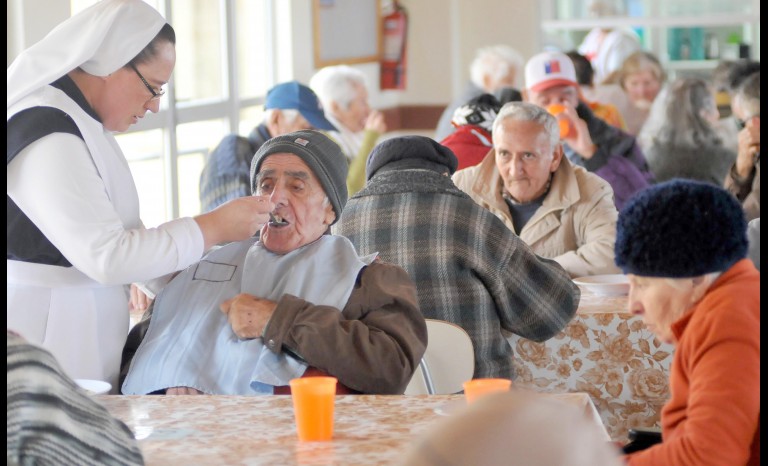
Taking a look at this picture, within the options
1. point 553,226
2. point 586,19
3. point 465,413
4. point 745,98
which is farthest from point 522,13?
point 465,413

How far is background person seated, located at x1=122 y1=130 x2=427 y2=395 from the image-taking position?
93.9 inches

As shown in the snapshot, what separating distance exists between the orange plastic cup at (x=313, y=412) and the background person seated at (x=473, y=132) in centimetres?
285

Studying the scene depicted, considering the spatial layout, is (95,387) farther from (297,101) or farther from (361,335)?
(297,101)

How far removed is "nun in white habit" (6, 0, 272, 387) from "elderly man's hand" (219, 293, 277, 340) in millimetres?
158

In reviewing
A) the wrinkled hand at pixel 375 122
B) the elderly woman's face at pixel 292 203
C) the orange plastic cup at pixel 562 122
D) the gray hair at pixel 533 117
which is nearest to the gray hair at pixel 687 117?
the orange plastic cup at pixel 562 122

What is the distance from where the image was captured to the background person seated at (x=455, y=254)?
300 centimetres

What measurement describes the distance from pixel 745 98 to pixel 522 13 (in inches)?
181

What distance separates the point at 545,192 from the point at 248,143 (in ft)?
4.71

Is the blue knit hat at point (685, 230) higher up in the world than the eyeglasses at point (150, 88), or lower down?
Result: lower down

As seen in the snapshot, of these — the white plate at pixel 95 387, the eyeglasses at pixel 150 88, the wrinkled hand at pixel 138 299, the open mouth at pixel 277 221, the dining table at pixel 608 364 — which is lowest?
the dining table at pixel 608 364

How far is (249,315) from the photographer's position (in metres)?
2.48

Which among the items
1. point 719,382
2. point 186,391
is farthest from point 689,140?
point 719,382

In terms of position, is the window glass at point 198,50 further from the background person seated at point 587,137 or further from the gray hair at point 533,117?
the gray hair at point 533,117

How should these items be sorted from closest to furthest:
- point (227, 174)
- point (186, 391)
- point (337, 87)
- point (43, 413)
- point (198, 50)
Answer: point (43, 413), point (186, 391), point (227, 174), point (337, 87), point (198, 50)
